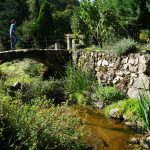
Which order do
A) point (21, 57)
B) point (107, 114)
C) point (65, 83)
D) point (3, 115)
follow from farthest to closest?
point (21, 57) < point (65, 83) < point (107, 114) < point (3, 115)

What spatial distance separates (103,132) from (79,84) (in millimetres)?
4927

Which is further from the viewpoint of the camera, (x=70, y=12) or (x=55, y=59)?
(x=70, y=12)

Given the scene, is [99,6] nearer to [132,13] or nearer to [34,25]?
[132,13]

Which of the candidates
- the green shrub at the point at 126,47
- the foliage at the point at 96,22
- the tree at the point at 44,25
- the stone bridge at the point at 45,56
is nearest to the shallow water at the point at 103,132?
the green shrub at the point at 126,47

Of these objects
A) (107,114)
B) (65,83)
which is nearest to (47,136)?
(107,114)

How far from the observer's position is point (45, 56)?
63.2ft

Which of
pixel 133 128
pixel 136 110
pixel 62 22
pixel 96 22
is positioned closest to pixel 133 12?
pixel 96 22

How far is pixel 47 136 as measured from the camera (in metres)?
7.68

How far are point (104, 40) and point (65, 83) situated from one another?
344 centimetres

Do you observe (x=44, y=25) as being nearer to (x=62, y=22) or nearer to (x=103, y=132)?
(x=62, y=22)

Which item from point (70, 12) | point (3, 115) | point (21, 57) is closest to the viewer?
point (3, 115)

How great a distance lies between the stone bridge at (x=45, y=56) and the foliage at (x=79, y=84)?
4.94 ft

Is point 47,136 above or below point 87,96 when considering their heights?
above

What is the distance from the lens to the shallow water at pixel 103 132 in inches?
418
